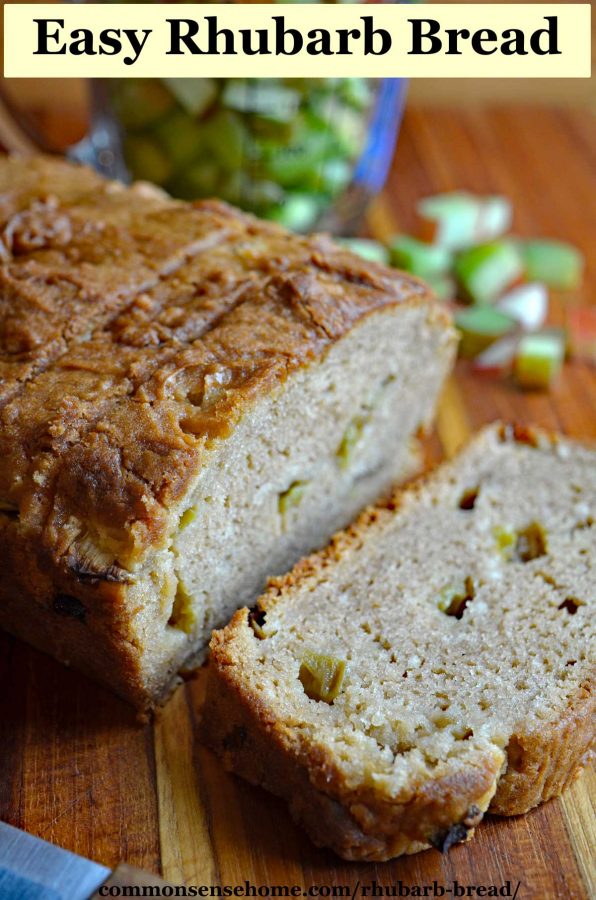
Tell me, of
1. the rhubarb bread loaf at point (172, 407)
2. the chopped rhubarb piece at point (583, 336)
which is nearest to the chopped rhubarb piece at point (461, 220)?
the chopped rhubarb piece at point (583, 336)

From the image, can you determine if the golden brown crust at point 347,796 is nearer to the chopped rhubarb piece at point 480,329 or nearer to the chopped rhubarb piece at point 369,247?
the chopped rhubarb piece at point 480,329

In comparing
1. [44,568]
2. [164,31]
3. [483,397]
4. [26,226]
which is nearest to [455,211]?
[483,397]

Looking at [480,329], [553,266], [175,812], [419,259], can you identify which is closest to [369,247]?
[419,259]

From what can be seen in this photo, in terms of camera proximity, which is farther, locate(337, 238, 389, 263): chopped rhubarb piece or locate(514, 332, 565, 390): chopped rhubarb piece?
locate(337, 238, 389, 263): chopped rhubarb piece

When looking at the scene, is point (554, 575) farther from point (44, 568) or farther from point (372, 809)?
point (44, 568)

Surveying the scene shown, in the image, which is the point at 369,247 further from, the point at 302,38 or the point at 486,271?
the point at 302,38

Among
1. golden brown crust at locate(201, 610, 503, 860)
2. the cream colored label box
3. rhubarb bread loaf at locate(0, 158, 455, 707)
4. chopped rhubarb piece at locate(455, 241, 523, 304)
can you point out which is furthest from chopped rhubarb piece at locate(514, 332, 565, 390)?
golden brown crust at locate(201, 610, 503, 860)

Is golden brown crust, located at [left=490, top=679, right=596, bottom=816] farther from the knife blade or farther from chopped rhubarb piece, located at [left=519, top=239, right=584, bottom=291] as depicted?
chopped rhubarb piece, located at [left=519, top=239, right=584, bottom=291]
